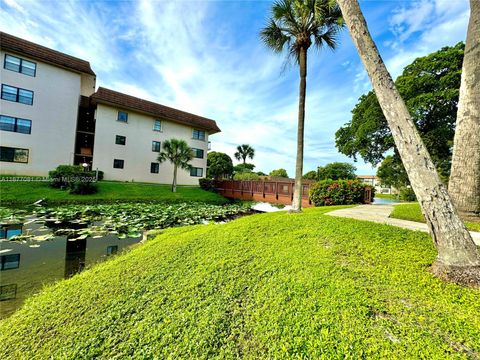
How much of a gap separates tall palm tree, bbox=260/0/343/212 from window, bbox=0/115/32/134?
2135 centimetres

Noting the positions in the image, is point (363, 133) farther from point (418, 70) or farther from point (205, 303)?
point (205, 303)

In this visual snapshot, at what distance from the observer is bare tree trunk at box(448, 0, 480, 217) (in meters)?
4.59

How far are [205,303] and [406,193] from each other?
25.3m

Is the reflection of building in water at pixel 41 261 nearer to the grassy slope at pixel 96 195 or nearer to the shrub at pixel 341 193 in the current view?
the grassy slope at pixel 96 195

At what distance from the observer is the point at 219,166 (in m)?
39.6

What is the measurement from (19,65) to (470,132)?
28.1m

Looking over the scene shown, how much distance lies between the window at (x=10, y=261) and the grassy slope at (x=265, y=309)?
2.14 meters

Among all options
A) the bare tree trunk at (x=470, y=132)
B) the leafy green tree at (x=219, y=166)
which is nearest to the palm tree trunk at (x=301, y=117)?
the bare tree trunk at (x=470, y=132)

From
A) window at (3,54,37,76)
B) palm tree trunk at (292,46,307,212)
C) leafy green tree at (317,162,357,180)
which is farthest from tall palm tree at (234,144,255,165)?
palm tree trunk at (292,46,307,212)

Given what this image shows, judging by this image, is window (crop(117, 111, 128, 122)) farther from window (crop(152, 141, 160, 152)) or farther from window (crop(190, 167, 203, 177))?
window (crop(190, 167, 203, 177))

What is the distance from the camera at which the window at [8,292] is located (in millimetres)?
3262

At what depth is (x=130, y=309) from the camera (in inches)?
99.3

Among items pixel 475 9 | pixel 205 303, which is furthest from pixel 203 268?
pixel 475 9

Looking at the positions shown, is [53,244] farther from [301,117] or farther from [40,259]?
[301,117]
